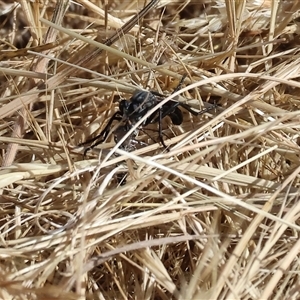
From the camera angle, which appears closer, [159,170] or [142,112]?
[159,170]

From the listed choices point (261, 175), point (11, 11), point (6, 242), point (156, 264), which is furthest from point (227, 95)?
point (11, 11)

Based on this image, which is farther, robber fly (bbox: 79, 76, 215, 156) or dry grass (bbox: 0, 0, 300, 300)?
robber fly (bbox: 79, 76, 215, 156)

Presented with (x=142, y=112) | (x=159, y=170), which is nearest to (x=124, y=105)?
(x=142, y=112)

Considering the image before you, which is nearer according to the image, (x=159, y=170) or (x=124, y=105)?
(x=159, y=170)

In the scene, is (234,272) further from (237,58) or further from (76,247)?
(237,58)

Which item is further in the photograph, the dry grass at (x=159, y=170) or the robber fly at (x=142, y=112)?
the robber fly at (x=142, y=112)

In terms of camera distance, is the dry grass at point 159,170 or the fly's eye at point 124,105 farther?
the fly's eye at point 124,105

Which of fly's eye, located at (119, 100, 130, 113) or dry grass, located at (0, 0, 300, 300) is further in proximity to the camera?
fly's eye, located at (119, 100, 130, 113)

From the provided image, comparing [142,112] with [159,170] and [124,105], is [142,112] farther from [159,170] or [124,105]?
[159,170]
